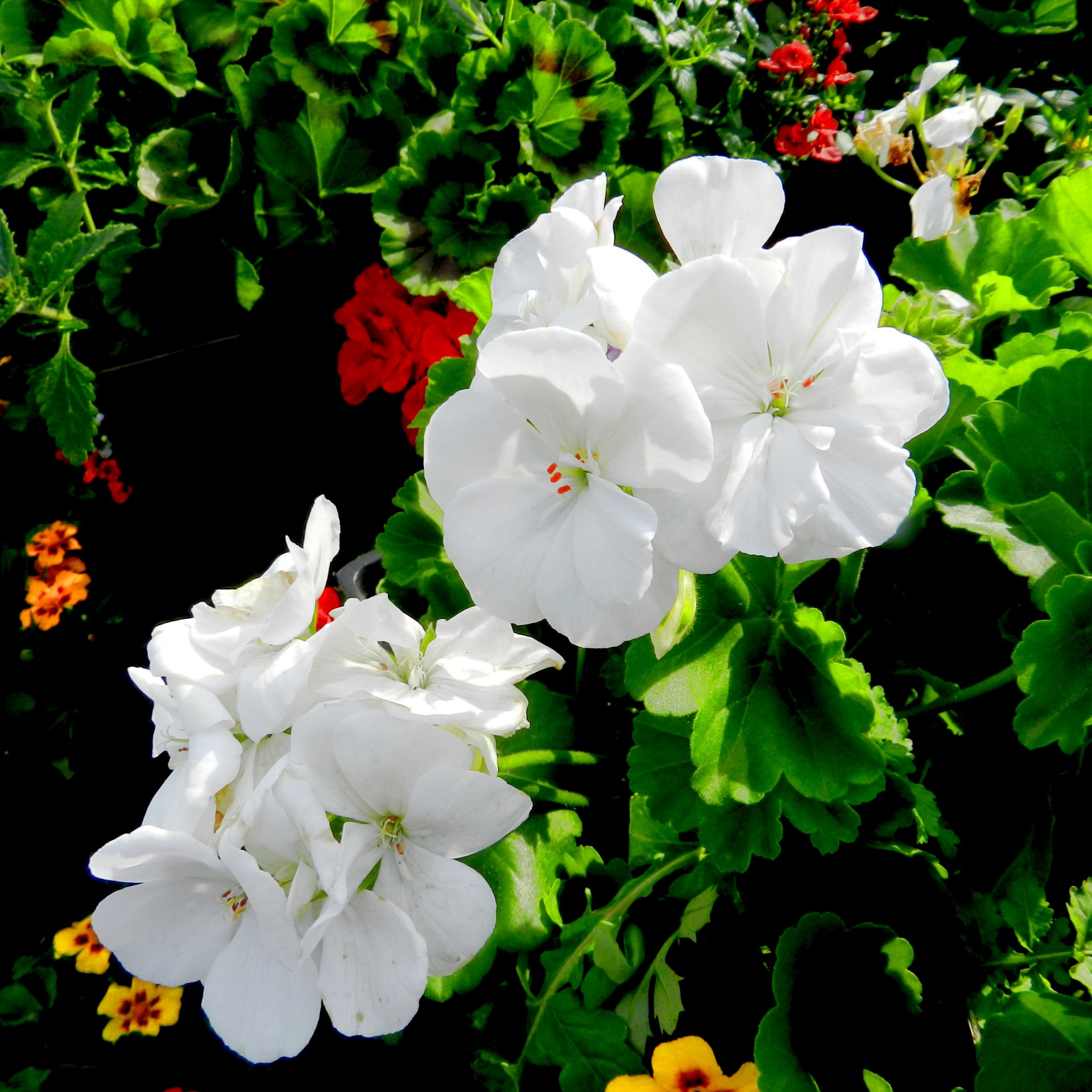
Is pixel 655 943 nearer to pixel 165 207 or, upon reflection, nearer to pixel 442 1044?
pixel 442 1044

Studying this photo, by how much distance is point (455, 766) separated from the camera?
1.69 feet

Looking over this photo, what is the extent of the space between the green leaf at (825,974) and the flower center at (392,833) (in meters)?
0.29

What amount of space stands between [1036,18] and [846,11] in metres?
0.43

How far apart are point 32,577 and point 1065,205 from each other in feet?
5.29

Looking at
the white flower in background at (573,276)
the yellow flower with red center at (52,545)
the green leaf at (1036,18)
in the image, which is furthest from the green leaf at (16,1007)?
the green leaf at (1036,18)

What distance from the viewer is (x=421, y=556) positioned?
0.94 meters

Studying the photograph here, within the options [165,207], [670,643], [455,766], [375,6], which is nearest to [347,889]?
[455,766]

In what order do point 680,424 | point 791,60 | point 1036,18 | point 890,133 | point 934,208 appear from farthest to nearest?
point 1036,18 < point 791,60 < point 890,133 < point 934,208 < point 680,424

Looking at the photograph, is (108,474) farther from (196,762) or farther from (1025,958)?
(1025,958)

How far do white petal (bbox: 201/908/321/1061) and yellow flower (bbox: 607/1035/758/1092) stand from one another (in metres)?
0.26

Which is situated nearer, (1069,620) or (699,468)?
(699,468)

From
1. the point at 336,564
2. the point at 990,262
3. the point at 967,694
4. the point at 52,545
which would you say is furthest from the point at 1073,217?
the point at 52,545

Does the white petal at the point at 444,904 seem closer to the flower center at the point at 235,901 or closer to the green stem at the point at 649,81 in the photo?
the flower center at the point at 235,901

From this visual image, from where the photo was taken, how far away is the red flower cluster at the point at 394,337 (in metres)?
1.12
